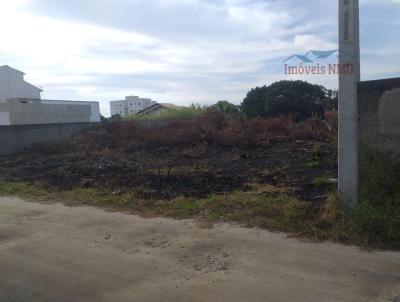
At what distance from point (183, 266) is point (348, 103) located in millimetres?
2842

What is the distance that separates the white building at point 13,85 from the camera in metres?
47.1

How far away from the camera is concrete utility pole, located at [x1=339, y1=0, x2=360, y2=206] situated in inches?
212

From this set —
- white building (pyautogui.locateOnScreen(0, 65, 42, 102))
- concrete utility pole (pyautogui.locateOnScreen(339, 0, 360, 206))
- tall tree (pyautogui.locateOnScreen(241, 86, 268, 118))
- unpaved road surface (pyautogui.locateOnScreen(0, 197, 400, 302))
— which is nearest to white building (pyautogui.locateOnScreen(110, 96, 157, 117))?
white building (pyautogui.locateOnScreen(0, 65, 42, 102))

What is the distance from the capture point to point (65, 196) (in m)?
8.42

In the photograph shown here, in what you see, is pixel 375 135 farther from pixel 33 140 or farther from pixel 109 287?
pixel 33 140

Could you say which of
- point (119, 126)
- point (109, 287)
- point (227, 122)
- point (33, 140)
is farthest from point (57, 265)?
point (119, 126)

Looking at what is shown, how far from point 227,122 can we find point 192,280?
1462 centimetres

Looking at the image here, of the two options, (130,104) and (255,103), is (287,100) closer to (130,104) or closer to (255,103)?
(255,103)

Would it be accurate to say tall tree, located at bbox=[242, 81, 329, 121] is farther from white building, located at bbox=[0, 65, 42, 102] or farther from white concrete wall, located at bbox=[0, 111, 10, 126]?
white building, located at bbox=[0, 65, 42, 102]

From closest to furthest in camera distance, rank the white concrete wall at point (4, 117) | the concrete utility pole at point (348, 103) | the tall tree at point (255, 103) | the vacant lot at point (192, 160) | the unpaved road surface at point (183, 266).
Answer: the unpaved road surface at point (183, 266)
the concrete utility pole at point (348, 103)
the vacant lot at point (192, 160)
the white concrete wall at point (4, 117)
the tall tree at point (255, 103)

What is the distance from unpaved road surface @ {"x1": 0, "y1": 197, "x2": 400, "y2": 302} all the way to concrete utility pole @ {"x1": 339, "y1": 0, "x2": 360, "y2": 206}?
3.36 ft

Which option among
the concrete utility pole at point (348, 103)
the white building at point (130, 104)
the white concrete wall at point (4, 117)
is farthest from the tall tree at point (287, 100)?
the white building at point (130, 104)

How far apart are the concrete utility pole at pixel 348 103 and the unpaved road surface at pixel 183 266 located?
1.02 meters

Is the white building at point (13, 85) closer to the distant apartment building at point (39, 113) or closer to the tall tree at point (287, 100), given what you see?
the distant apartment building at point (39, 113)
